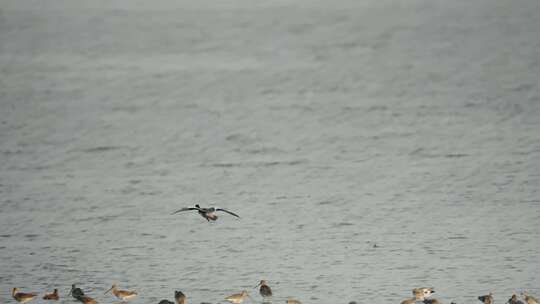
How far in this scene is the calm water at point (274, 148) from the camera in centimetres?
1043

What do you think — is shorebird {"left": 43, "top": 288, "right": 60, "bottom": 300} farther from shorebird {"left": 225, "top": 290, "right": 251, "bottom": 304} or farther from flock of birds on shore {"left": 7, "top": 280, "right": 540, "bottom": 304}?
shorebird {"left": 225, "top": 290, "right": 251, "bottom": 304}

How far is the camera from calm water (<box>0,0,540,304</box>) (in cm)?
1043

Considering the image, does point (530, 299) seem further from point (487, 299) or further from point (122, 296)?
point (122, 296)

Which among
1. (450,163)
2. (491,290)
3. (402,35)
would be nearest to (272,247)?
(491,290)

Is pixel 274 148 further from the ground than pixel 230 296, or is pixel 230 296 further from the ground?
pixel 274 148

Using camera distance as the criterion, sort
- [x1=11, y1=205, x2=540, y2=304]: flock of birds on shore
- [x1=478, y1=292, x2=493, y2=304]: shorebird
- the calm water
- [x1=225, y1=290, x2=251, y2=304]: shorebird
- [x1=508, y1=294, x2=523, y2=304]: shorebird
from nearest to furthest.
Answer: [x1=508, y1=294, x2=523, y2=304]: shorebird → [x1=478, y1=292, x2=493, y2=304]: shorebird → [x1=11, y1=205, x2=540, y2=304]: flock of birds on shore → [x1=225, y1=290, x2=251, y2=304]: shorebird → the calm water

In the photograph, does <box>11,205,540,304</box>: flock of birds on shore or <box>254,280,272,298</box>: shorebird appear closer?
<box>11,205,540,304</box>: flock of birds on shore

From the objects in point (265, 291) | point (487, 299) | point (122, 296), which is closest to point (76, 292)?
point (122, 296)

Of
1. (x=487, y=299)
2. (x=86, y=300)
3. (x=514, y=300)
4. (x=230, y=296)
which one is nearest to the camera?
(x=514, y=300)

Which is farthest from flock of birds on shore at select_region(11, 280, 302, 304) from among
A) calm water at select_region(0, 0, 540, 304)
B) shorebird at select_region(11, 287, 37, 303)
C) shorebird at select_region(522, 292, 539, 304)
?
shorebird at select_region(522, 292, 539, 304)

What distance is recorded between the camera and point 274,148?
15.3 metres

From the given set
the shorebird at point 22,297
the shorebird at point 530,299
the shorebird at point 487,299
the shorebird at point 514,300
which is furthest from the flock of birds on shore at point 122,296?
the shorebird at point 530,299

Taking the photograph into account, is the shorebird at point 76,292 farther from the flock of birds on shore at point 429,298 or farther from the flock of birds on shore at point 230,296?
the flock of birds on shore at point 429,298

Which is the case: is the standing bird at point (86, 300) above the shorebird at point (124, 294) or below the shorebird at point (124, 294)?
below
